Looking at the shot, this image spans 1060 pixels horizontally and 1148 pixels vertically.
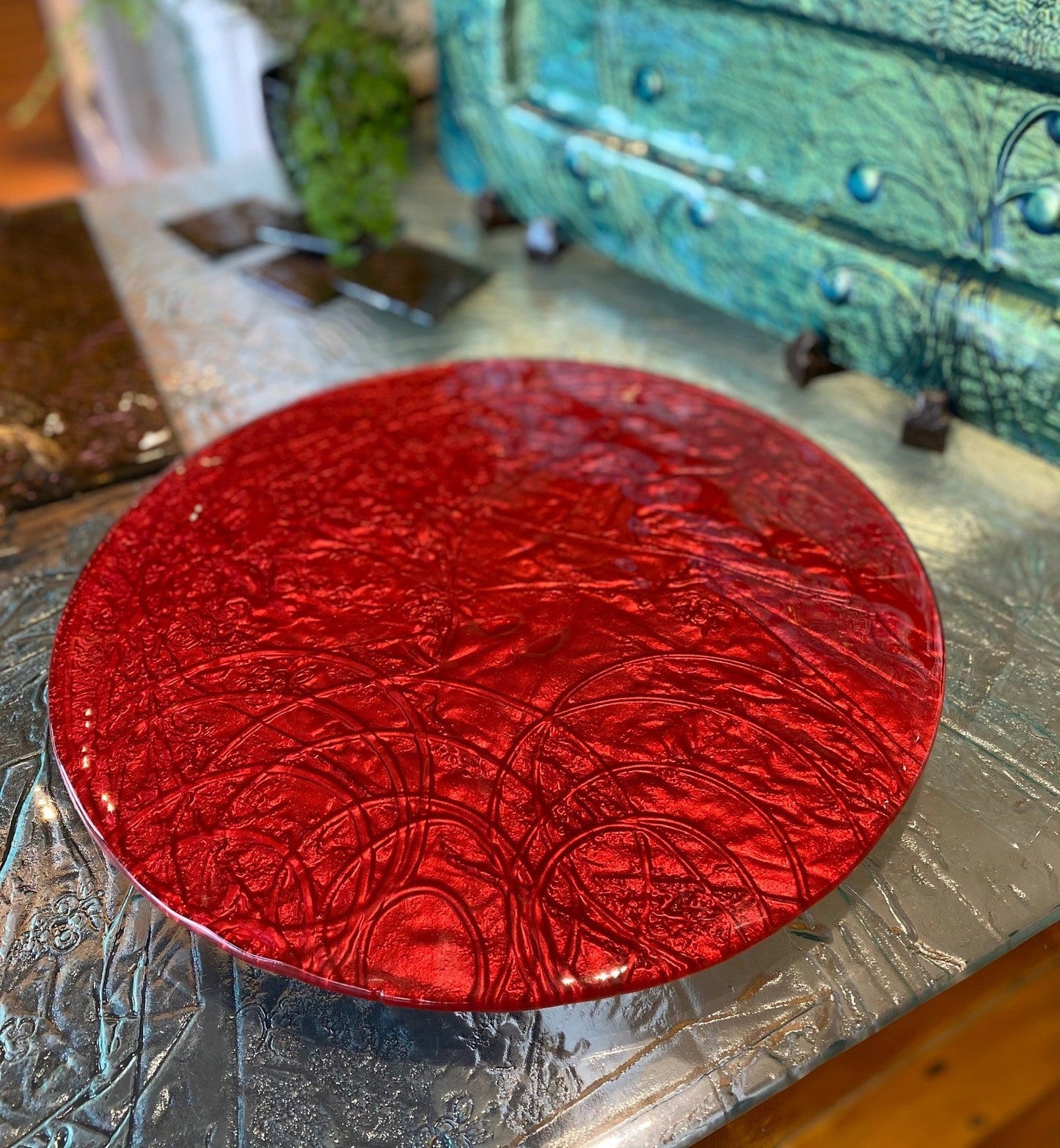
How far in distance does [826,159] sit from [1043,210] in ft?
0.82

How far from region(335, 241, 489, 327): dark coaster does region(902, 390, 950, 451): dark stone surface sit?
2.03 ft

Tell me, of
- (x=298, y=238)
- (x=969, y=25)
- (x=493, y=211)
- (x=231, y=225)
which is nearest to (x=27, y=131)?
(x=231, y=225)

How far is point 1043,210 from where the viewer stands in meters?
0.89

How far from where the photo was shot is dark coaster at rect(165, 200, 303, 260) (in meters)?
1.50

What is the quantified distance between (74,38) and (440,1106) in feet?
5.09

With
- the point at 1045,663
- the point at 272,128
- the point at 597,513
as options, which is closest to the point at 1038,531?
the point at 1045,663

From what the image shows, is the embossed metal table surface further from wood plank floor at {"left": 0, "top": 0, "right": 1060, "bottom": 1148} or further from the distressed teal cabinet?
the distressed teal cabinet

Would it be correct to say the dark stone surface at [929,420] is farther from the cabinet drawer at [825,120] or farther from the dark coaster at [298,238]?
the dark coaster at [298,238]

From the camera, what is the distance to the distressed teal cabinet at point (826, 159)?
2.97 ft

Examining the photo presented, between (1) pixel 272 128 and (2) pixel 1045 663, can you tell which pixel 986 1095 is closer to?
(2) pixel 1045 663

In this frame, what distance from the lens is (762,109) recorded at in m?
1.10

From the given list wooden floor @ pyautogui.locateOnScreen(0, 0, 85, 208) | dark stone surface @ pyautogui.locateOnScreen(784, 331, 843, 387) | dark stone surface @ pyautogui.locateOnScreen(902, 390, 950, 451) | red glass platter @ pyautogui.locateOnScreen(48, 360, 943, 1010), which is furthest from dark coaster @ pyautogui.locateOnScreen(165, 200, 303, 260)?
wooden floor @ pyautogui.locateOnScreen(0, 0, 85, 208)

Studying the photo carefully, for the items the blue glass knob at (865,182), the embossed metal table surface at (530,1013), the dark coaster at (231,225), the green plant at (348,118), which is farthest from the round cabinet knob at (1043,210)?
the dark coaster at (231,225)

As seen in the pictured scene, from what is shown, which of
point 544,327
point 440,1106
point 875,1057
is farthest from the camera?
point 544,327
